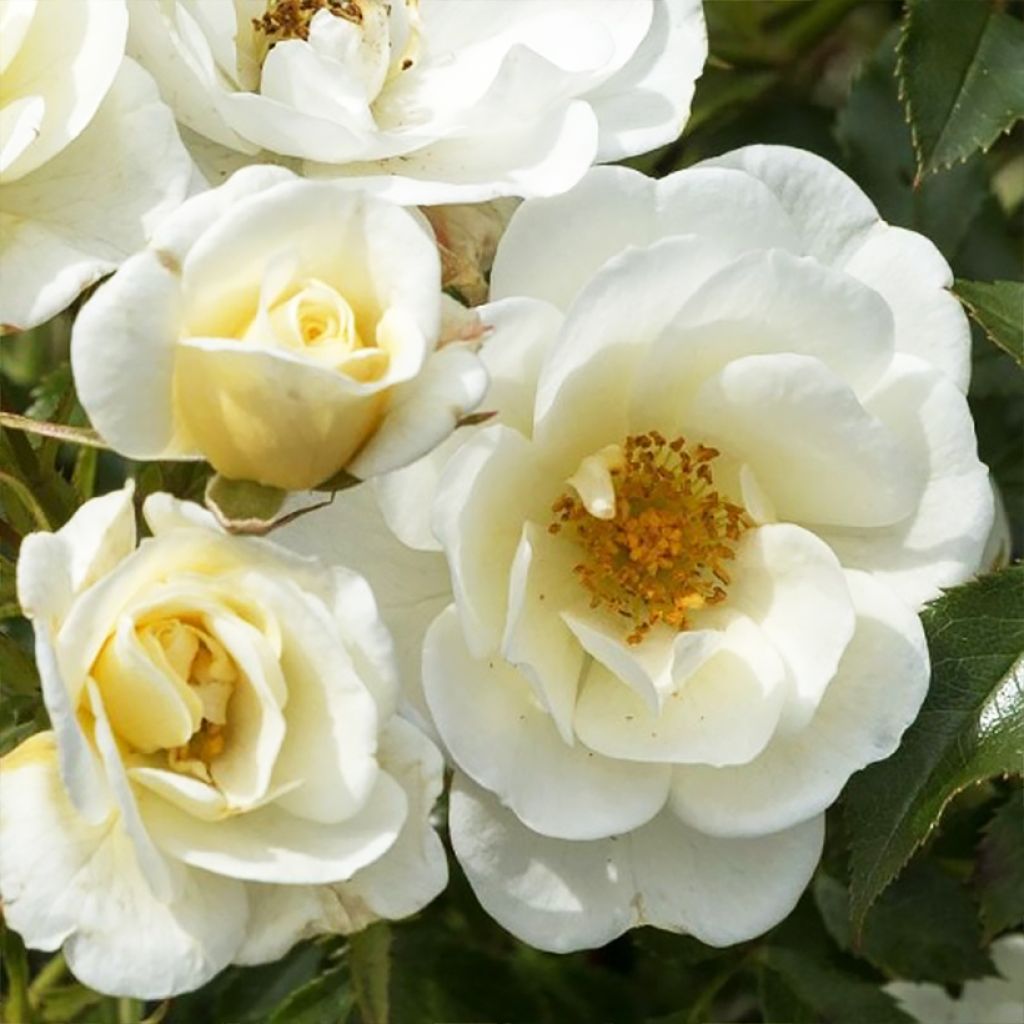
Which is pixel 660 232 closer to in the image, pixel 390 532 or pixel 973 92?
pixel 390 532

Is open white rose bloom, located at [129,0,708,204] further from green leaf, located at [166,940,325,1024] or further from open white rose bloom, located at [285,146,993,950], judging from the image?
green leaf, located at [166,940,325,1024]

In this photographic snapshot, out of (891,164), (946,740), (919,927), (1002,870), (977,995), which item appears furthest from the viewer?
(891,164)

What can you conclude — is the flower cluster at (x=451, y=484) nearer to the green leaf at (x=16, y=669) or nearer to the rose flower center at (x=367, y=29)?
the rose flower center at (x=367, y=29)

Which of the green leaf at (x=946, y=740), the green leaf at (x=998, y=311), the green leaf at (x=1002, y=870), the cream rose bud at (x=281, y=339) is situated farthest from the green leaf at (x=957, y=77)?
the cream rose bud at (x=281, y=339)

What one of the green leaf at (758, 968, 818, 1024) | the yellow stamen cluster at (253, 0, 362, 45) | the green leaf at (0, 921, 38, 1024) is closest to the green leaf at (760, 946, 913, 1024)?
the green leaf at (758, 968, 818, 1024)

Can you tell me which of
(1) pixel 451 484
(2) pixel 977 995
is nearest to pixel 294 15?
(1) pixel 451 484

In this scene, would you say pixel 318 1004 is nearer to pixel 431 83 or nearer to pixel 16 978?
pixel 16 978
